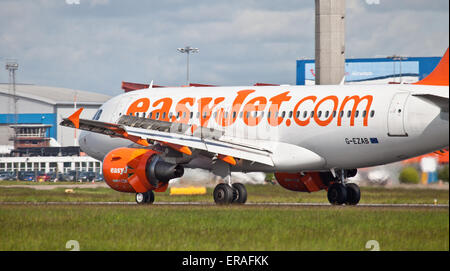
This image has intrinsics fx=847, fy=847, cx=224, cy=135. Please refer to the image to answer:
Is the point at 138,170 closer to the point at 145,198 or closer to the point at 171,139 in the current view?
A: the point at 171,139

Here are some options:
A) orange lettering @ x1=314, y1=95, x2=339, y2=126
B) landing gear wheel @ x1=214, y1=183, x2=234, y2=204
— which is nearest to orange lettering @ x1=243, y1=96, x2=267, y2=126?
orange lettering @ x1=314, y1=95, x2=339, y2=126

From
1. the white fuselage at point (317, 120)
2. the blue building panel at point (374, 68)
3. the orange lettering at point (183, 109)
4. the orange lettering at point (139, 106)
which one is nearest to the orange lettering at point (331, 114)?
the white fuselage at point (317, 120)

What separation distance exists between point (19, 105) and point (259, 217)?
474ft

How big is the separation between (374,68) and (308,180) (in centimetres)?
12146

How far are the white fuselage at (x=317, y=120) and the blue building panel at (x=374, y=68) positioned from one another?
381 ft

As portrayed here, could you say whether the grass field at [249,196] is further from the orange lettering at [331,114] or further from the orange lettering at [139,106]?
the orange lettering at [331,114]

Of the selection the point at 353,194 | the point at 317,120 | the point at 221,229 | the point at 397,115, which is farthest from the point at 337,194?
the point at 221,229

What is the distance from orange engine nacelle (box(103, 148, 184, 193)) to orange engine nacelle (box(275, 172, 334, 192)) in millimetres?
5955

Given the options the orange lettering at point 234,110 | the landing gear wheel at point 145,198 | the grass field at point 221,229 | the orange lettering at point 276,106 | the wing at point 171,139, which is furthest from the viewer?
the landing gear wheel at point 145,198

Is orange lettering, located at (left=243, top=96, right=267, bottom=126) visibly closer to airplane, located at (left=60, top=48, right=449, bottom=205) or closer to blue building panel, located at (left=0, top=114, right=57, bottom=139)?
airplane, located at (left=60, top=48, right=449, bottom=205)

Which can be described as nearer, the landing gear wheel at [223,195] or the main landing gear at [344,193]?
the landing gear wheel at [223,195]

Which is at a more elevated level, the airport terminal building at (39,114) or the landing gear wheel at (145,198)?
the airport terminal building at (39,114)

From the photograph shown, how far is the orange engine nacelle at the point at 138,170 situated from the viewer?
33125 millimetres
